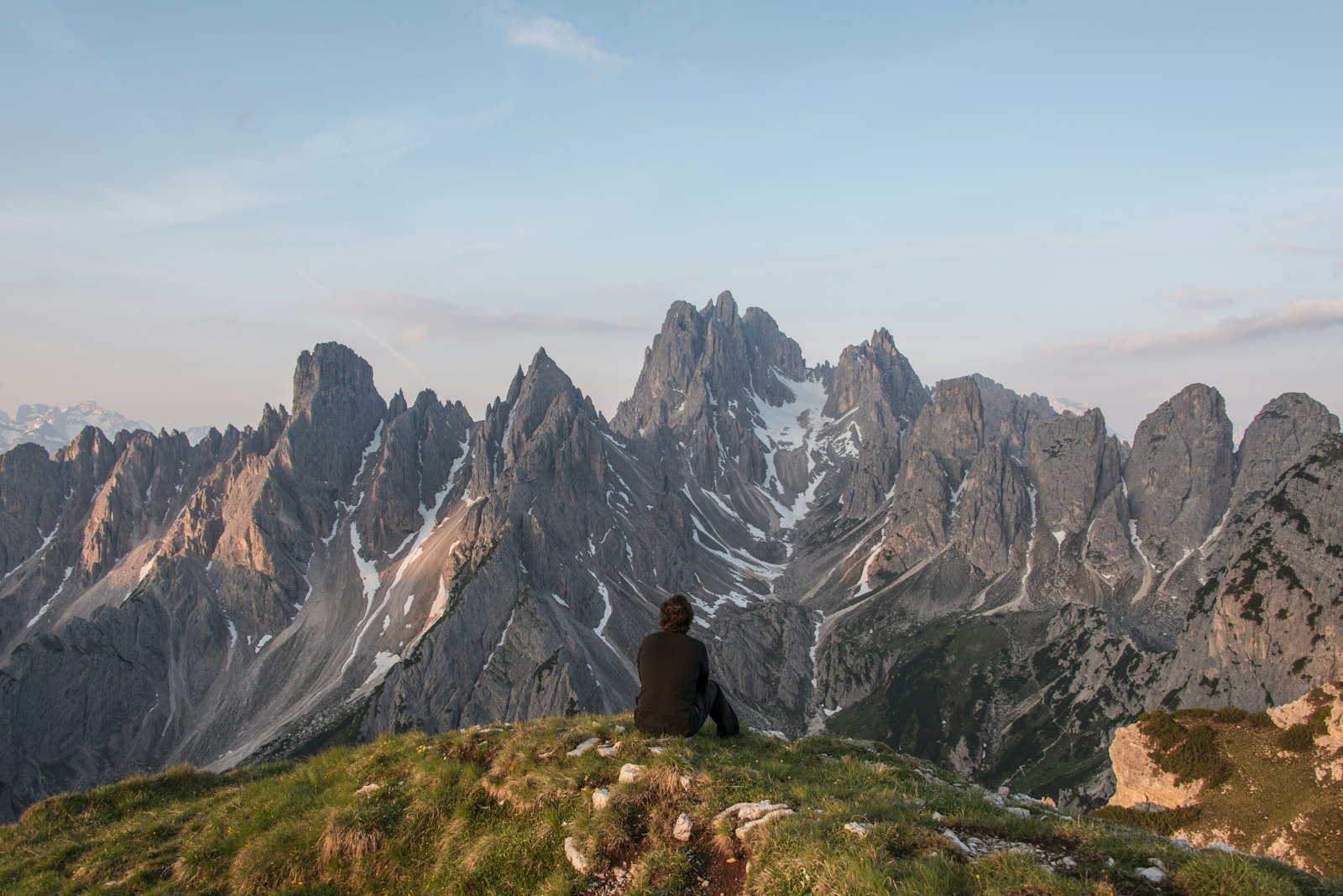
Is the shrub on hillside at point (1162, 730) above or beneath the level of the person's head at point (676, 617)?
beneath

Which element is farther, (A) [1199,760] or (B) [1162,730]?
(B) [1162,730]

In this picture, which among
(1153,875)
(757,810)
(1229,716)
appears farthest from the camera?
(1229,716)

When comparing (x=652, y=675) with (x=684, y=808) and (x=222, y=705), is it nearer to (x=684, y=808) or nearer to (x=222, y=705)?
(x=684, y=808)

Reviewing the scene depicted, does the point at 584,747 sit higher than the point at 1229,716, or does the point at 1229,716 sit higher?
the point at 584,747

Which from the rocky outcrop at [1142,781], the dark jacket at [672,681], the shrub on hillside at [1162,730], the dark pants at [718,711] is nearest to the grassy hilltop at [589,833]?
the dark jacket at [672,681]

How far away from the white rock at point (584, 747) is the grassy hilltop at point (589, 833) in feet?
0.53

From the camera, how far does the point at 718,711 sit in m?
17.3

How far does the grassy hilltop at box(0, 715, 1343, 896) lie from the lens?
961cm

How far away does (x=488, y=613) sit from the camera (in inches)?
6845

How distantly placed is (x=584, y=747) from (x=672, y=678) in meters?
2.74

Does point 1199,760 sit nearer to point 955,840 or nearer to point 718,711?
point 718,711

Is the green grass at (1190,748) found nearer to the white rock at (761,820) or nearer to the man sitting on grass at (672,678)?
the man sitting on grass at (672,678)

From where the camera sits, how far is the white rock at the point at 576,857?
1173 centimetres

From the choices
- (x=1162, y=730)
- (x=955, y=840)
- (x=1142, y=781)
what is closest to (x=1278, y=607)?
(x=1162, y=730)
